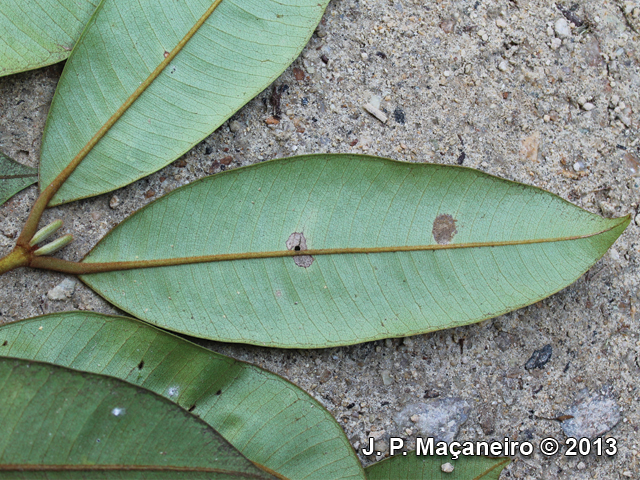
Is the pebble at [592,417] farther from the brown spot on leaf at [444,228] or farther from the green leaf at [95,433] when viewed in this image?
the green leaf at [95,433]

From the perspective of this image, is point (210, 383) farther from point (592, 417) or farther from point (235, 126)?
point (592, 417)

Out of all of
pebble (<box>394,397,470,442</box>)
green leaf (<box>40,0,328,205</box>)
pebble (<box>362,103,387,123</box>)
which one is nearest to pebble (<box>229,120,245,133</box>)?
green leaf (<box>40,0,328,205</box>)

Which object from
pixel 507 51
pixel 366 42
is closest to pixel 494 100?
pixel 507 51

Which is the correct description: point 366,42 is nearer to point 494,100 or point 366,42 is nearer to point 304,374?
point 494,100

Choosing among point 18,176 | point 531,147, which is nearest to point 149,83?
point 18,176

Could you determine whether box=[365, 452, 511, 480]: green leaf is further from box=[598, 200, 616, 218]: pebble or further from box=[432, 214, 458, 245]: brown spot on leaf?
box=[598, 200, 616, 218]: pebble

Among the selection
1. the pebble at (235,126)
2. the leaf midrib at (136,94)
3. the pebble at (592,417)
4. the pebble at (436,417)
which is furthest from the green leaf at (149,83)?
the pebble at (592,417)
